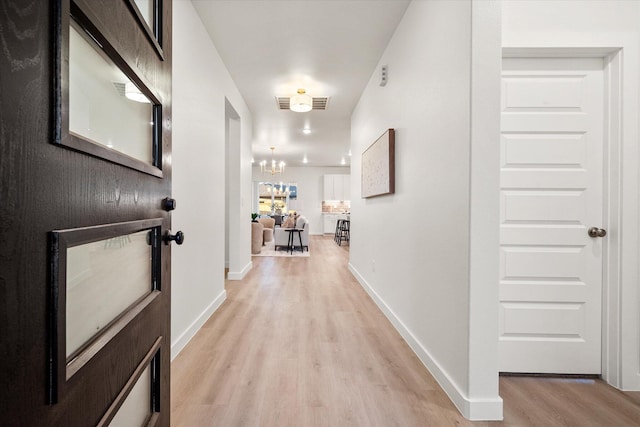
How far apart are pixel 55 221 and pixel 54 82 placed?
22cm

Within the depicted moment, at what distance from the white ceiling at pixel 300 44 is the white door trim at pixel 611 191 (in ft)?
3.92

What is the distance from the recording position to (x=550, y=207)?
1.80 meters

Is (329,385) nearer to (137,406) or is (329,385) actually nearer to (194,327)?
(137,406)

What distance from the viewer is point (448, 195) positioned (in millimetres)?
1676

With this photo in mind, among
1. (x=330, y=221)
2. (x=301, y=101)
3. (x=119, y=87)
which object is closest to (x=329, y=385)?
(x=119, y=87)

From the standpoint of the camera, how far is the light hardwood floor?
145cm

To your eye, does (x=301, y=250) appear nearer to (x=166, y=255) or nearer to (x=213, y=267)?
(x=213, y=267)

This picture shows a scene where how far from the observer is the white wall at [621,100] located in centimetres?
171

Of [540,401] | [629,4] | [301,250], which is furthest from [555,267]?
[301,250]

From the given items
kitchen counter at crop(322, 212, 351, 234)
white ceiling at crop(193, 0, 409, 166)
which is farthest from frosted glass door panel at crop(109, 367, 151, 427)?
kitchen counter at crop(322, 212, 351, 234)

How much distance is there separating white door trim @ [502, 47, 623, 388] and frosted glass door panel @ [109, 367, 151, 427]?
7.48 ft

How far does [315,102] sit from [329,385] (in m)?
3.66

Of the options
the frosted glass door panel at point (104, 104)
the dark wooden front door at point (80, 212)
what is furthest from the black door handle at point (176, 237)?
the frosted glass door panel at point (104, 104)

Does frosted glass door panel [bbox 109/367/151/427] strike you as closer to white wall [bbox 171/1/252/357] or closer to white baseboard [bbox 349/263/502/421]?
white wall [bbox 171/1/252/357]
